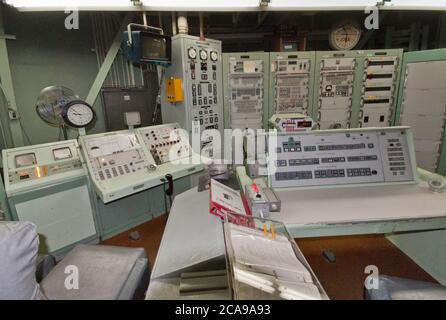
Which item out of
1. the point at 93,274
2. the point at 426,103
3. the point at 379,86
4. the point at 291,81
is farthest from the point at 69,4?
the point at 426,103

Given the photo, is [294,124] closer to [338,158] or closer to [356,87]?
[338,158]

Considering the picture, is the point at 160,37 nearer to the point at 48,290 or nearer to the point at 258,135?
the point at 258,135

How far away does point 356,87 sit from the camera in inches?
130

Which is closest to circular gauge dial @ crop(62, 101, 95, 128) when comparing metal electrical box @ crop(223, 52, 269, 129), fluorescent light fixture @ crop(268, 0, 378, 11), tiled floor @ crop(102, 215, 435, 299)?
tiled floor @ crop(102, 215, 435, 299)

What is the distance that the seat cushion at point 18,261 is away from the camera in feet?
2.50

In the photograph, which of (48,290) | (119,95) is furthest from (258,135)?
(119,95)

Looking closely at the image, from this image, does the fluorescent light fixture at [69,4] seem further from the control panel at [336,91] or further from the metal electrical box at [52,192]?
the control panel at [336,91]

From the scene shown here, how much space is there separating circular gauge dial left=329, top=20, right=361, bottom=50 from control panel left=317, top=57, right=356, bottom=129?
0.38m

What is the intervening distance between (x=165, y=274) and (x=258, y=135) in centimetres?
107

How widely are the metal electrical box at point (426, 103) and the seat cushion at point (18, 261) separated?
3.98 metres

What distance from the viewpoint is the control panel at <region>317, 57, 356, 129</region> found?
3.21m

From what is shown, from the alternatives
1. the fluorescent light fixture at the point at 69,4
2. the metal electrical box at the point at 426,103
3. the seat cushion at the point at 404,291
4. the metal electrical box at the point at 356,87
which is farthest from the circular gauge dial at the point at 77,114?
the metal electrical box at the point at 426,103

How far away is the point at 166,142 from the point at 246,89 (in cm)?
129

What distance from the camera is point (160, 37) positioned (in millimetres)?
2527
